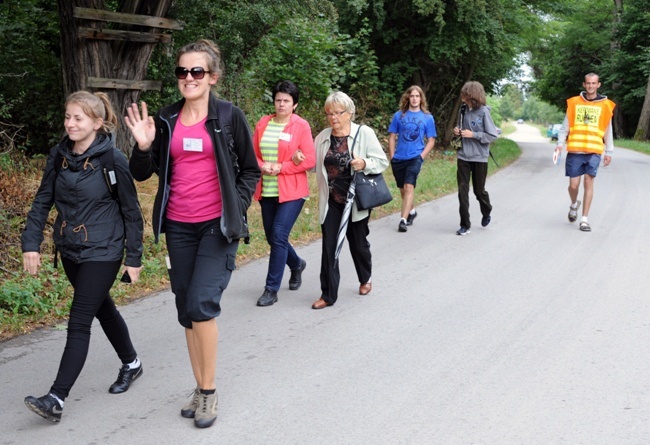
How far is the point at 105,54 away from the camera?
33.0 feet

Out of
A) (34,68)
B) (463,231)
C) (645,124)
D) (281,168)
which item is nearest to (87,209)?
(281,168)

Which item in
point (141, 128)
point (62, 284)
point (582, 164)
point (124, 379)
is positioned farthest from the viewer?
point (582, 164)

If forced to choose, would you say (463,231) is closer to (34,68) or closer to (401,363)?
(401,363)

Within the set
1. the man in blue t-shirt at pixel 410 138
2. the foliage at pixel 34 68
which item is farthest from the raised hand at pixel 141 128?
the foliage at pixel 34 68

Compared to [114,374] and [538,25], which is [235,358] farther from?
[538,25]

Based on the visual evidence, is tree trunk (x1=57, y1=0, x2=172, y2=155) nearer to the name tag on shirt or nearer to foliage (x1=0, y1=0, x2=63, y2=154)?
foliage (x1=0, y1=0, x2=63, y2=154)

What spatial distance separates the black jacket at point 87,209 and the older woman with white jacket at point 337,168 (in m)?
2.45

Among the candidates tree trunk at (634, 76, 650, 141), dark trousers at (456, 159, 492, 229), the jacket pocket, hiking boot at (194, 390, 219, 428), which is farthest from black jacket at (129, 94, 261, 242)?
tree trunk at (634, 76, 650, 141)

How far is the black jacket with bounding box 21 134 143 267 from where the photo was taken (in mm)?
4129

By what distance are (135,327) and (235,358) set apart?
1.10 m

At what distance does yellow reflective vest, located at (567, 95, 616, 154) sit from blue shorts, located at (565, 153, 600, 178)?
0.30 feet

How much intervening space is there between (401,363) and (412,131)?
5321 mm

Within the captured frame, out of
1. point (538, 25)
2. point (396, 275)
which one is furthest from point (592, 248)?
point (538, 25)

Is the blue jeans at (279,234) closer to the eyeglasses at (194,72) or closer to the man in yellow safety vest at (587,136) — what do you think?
the eyeglasses at (194,72)
